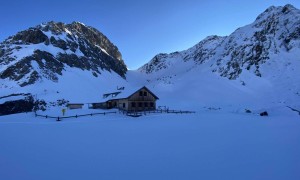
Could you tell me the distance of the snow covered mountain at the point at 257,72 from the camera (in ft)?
186

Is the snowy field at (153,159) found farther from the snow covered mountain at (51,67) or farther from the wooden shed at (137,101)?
the snow covered mountain at (51,67)

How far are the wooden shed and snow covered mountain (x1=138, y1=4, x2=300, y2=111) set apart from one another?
1177 centimetres

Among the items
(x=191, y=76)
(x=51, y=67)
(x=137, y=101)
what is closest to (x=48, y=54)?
(x=51, y=67)

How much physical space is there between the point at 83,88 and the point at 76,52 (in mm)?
32249

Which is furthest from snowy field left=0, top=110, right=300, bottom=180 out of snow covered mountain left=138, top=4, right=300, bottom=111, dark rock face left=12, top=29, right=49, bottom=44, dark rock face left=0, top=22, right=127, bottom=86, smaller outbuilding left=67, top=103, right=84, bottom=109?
dark rock face left=12, top=29, right=49, bottom=44

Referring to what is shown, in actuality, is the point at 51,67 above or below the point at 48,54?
below

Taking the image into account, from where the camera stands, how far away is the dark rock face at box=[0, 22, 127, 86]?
71688 mm

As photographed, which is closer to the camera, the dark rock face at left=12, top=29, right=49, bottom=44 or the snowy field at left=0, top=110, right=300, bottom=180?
the snowy field at left=0, top=110, right=300, bottom=180

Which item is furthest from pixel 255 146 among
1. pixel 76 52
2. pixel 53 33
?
pixel 53 33

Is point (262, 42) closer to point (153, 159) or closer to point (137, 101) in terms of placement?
point (137, 101)

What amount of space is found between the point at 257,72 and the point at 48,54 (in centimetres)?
7021

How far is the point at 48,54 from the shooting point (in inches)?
3319

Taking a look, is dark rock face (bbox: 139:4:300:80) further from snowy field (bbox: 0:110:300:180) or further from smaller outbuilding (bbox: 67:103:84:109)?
snowy field (bbox: 0:110:300:180)

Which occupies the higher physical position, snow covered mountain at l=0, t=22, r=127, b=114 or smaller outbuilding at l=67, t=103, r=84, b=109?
snow covered mountain at l=0, t=22, r=127, b=114
